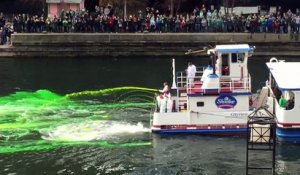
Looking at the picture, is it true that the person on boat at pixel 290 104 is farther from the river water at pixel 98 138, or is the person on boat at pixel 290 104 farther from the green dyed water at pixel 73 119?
the green dyed water at pixel 73 119

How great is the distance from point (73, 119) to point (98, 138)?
12.5ft

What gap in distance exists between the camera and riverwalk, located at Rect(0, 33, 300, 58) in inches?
2468

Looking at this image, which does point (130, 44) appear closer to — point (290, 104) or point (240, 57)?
point (240, 57)

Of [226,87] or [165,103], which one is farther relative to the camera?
[226,87]

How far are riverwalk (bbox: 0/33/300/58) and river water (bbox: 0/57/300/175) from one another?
469 inches

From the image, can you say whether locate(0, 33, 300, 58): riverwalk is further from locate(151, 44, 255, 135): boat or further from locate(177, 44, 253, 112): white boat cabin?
locate(151, 44, 255, 135): boat

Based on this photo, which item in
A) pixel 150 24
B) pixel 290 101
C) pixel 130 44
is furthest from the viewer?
pixel 150 24

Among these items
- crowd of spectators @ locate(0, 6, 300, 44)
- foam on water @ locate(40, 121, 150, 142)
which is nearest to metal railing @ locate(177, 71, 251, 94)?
foam on water @ locate(40, 121, 150, 142)

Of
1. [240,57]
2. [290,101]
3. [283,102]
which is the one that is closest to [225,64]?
[240,57]

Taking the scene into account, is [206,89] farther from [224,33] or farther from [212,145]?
[224,33]

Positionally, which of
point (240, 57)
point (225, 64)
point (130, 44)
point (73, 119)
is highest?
point (240, 57)

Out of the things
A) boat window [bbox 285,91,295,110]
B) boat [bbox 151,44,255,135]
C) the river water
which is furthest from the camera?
boat [bbox 151,44,255,135]

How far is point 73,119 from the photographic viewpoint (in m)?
37.1

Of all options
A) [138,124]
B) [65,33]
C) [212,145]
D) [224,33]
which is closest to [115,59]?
[65,33]
